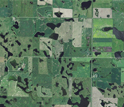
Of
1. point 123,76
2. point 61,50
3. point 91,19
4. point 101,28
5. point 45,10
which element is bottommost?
point 123,76

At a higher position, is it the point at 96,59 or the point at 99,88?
the point at 96,59

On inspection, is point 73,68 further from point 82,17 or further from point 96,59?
point 82,17

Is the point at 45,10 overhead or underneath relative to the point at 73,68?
overhead

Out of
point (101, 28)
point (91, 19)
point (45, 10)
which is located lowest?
point (101, 28)

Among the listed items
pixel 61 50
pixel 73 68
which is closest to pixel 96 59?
pixel 73 68

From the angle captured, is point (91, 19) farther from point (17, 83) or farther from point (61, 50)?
point (17, 83)

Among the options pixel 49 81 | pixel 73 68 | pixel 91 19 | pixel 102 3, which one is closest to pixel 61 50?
pixel 73 68
